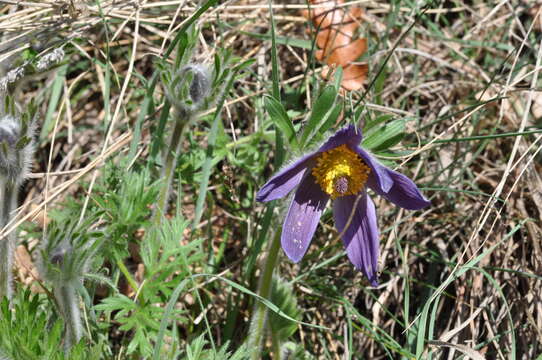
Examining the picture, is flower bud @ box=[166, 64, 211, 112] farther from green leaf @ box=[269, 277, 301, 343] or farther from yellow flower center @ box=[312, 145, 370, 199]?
green leaf @ box=[269, 277, 301, 343]

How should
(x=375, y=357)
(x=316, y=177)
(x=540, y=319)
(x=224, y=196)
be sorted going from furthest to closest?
(x=224, y=196), (x=375, y=357), (x=540, y=319), (x=316, y=177)

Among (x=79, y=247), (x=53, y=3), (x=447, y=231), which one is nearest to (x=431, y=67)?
(x=447, y=231)

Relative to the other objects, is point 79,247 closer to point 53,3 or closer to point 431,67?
point 53,3

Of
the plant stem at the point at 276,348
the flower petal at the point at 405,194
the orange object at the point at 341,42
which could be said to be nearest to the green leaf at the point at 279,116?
the flower petal at the point at 405,194

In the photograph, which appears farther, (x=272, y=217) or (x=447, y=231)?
(x=447, y=231)

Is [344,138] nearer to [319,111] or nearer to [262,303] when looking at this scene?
[319,111]

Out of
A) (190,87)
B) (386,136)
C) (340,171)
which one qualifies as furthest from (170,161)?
(386,136)

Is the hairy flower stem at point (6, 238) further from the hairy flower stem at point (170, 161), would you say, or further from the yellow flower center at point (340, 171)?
the yellow flower center at point (340, 171)
